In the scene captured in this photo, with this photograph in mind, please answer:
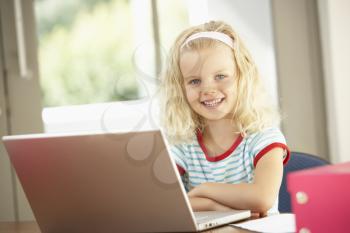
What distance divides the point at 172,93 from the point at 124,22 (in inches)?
52.9

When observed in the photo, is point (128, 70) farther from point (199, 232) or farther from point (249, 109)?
point (199, 232)

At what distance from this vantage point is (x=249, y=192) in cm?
120

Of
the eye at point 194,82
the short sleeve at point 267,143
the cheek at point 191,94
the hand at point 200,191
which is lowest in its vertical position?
the hand at point 200,191

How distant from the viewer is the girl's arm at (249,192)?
3.91ft

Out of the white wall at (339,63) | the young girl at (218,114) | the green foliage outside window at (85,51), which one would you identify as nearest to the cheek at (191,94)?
the young girl at (218,114)

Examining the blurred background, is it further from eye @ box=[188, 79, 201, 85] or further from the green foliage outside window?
eye @ box=[188, 79, 201, 85]

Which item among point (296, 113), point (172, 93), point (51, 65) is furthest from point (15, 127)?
point (172, 93)

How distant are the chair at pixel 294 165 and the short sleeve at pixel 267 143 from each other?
10 centimetres

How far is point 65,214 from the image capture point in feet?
3.24

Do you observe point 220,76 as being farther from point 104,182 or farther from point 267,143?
point 104,182

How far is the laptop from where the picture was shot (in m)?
0.87

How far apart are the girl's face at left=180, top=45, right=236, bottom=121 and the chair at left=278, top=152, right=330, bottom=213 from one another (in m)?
0.23

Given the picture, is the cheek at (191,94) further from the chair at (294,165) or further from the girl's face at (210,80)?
the chair at (294,165)

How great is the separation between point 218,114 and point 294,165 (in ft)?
0.85
